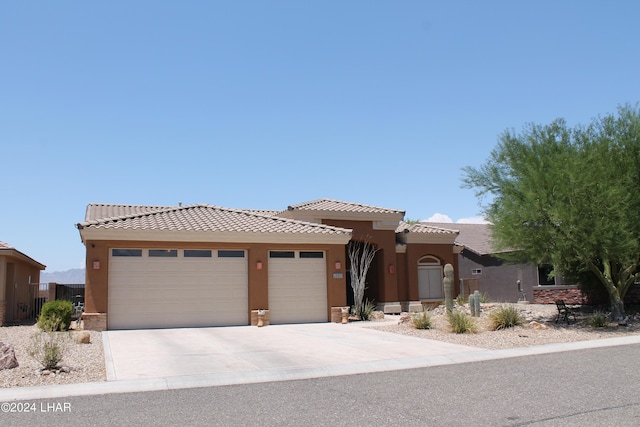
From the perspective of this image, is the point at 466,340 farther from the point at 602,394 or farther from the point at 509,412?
the point at 509,412

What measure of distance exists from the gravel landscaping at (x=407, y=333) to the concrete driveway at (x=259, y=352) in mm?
468

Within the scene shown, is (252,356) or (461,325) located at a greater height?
(461,325)

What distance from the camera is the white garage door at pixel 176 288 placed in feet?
63.4

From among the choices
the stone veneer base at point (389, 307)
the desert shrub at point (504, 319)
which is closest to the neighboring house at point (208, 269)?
the stone veneer base at point (389, 307)

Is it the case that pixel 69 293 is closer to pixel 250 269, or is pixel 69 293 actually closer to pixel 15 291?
pixel 15 291

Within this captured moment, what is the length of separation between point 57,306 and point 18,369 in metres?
7.89

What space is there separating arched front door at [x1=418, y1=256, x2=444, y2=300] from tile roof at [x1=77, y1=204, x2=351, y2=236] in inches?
299

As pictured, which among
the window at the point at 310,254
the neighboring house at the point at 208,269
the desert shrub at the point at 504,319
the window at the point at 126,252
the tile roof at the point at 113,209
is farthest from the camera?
the tile roof at the point at 113,209

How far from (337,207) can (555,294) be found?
44.0ft

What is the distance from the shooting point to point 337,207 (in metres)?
26.5

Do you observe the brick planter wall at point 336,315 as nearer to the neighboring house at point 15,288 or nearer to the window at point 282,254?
the window at point 282,254

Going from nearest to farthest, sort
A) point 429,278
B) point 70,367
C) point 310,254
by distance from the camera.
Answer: point 70,367
point 310,254
point 429,278

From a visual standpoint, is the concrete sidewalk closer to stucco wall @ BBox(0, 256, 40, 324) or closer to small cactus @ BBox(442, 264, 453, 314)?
small cactus @ BBox(442, 264, 453, 314)

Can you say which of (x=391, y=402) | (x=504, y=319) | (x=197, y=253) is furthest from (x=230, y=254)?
(x=391, y=402)
